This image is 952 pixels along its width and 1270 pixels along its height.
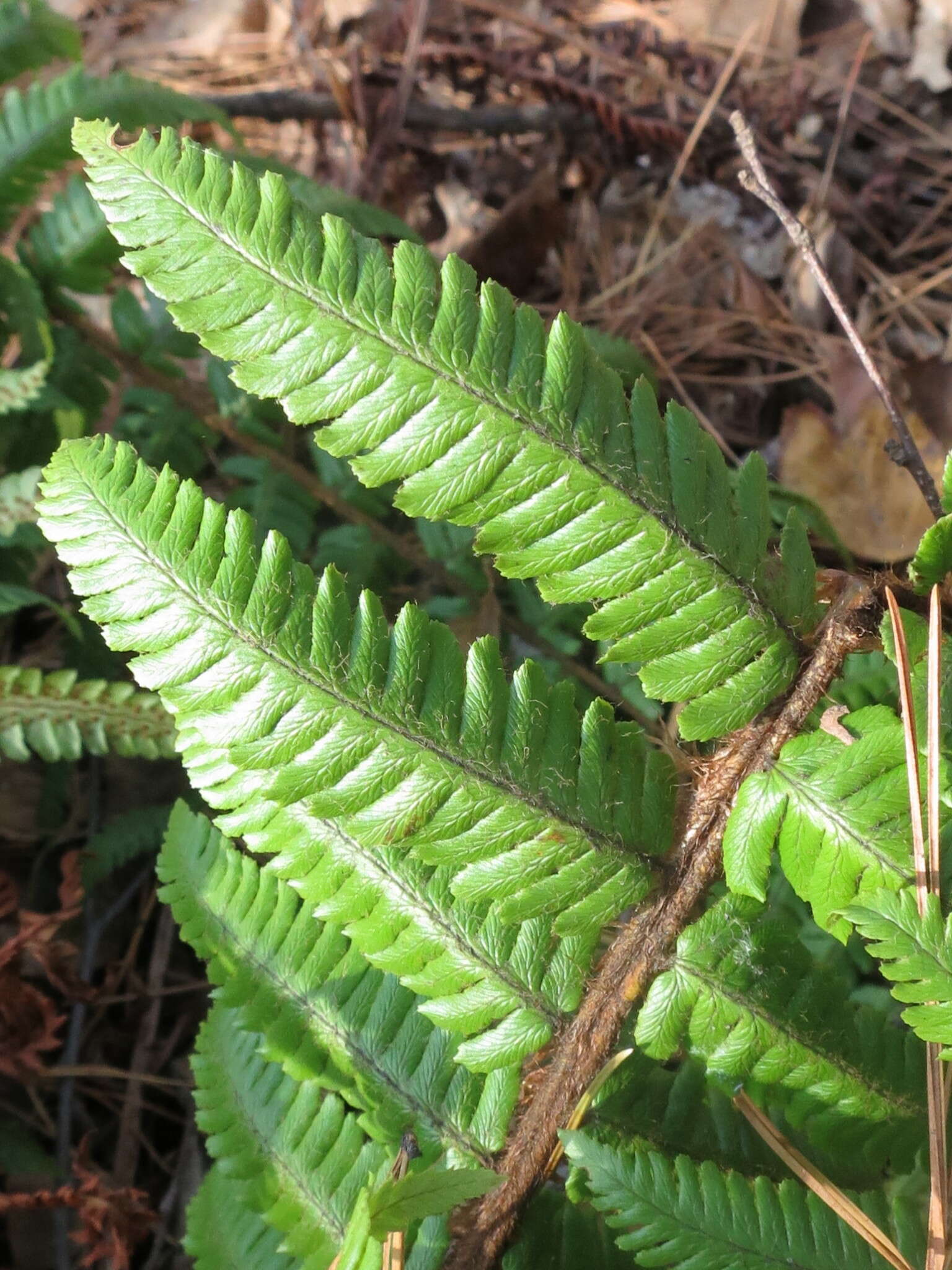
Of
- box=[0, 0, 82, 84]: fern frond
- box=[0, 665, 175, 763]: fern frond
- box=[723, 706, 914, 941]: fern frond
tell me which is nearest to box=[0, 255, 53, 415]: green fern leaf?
box=[0, 0, 82, 84]: fern frond

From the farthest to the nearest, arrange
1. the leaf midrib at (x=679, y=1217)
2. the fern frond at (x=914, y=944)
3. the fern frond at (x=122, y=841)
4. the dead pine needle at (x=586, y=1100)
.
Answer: the fern frond at (x=122, y=841), the dead pine needle at (x=586, y=1100), the leaf midrib at (x=679, y=1217), the fern frond at (x=914, y=944)

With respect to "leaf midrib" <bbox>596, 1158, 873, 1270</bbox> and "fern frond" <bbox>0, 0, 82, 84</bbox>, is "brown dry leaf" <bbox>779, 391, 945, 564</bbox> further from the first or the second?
"fern frond" <bbox>0, 0, 82, 84</bbox>

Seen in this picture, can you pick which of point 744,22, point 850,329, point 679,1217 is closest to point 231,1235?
point 679,1217

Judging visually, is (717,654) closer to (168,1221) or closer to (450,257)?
(450,257)

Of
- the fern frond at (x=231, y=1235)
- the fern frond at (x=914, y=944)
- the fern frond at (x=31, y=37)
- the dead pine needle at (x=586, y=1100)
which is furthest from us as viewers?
the fern frond at (x=31, y=37)

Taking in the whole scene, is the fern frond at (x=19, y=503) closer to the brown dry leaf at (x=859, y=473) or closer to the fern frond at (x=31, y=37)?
the fern frond at (x=31, y=37)

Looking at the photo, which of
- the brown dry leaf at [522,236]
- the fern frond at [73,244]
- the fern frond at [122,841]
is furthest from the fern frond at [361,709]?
the brown dry leaf at [522,236]
